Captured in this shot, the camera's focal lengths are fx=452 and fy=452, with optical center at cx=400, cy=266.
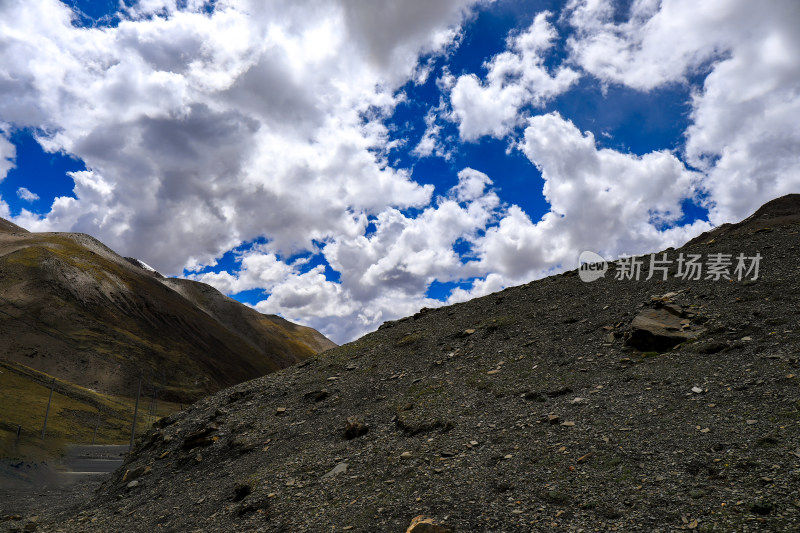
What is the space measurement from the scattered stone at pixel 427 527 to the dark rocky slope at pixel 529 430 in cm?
31

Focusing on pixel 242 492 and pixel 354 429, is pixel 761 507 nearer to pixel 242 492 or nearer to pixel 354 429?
pixel 354 429

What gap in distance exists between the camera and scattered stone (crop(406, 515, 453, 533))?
418 inches

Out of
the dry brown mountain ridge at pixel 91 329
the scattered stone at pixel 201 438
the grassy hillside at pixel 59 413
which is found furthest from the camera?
the dry brown mountain ridge at pixel 91 329

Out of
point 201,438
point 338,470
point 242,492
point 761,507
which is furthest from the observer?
point 201,438

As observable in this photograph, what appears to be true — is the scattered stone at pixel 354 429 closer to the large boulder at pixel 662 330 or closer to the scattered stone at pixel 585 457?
the scattered stone at pixel 585 457

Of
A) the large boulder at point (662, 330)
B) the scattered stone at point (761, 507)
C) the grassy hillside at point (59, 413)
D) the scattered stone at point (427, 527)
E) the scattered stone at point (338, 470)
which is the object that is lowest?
the grassy hillside at point (59, 413)

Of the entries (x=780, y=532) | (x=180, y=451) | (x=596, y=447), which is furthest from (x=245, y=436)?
(x=780, y=532)

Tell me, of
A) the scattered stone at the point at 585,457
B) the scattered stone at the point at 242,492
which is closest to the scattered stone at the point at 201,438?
the scattered stone at the point at 242,492

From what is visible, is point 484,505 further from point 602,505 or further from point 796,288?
point 796,288

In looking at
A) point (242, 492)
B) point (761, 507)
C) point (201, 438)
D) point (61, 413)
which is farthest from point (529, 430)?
point (61, 413)

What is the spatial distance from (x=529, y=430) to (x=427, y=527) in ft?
18.0

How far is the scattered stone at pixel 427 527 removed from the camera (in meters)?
10.6

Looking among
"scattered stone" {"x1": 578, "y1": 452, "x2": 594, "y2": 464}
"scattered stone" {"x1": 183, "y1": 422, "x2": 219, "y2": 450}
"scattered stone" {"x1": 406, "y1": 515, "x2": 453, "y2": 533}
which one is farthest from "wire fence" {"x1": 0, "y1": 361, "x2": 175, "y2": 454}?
"scattered stone" {"x1": 578, "y1": 452, "x2": 594, "y2": 464}

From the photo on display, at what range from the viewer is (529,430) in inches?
583
